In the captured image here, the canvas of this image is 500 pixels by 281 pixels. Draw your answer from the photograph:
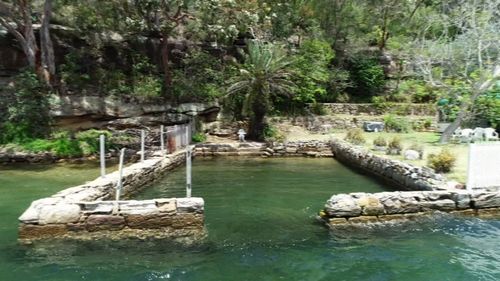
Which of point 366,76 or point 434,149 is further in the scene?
point 366,76

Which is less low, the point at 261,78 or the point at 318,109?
the point at 261,78

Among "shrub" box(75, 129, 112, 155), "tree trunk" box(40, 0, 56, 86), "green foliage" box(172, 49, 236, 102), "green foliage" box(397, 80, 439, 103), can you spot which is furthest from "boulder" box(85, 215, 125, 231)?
"green foliage" box(397, 80, 439, 103)

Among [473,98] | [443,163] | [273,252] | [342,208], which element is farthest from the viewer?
[473,98]

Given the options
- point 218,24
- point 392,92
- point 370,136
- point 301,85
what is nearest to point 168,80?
point 218,24

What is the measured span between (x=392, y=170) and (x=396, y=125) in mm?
11089

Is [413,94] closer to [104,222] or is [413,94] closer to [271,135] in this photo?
[271,135]

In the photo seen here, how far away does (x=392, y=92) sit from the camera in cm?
2995

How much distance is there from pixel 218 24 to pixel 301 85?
6.36m

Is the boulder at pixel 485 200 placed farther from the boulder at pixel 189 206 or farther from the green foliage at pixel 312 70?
the green foliage at pixel 312 70

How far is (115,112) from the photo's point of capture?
21469 millimetres

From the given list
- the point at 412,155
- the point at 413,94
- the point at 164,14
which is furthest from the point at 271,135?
the point at 413,94

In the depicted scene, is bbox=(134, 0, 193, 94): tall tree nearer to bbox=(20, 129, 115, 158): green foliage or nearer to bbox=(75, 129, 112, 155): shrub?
bbox=(75, 129, 112, 155): shrub

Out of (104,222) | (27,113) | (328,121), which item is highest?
(27,113)

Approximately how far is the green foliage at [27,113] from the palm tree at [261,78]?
842 cm
